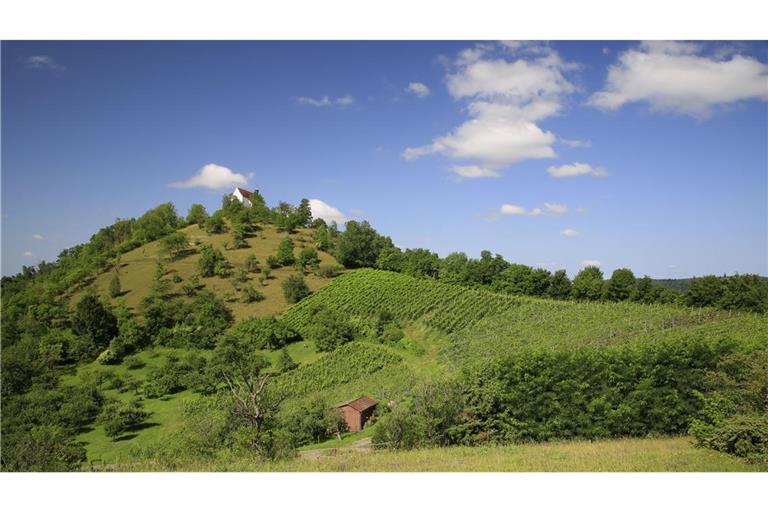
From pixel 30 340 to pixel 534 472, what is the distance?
1674 inches

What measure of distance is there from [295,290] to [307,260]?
844 cm

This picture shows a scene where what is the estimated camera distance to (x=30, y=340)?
124 ft

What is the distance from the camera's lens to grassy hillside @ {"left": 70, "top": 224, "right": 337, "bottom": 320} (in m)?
48.5

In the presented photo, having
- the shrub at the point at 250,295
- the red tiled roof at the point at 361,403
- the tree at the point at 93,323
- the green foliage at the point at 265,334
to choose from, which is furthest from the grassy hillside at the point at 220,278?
the red tiled roof at the point at 361,403

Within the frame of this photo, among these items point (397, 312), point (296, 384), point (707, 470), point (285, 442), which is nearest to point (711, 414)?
point (707, 470)

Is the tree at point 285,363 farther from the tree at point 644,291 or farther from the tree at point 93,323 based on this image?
the tree at point 644,291

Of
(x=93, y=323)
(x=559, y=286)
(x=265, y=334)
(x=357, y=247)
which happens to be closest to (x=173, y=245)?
(x=93, y=323)

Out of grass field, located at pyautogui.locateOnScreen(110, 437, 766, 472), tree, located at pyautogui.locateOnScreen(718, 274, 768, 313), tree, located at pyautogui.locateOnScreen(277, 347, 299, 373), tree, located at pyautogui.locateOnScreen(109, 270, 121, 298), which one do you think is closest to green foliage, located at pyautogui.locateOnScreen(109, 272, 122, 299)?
tree, located at pyautogui.locateOnScreen(109, 270, 121, 298)

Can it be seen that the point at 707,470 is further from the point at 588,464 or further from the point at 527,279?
the point at 527,279

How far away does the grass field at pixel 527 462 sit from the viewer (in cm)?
992

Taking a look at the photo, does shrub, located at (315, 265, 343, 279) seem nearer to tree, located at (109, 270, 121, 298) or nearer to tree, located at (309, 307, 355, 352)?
tree, located at (309, 307, 355, 352)

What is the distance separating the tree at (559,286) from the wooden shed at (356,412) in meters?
43.0

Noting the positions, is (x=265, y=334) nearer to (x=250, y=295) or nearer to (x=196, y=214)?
(x=250, y=295)

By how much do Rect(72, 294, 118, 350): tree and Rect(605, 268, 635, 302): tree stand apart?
54148mm
